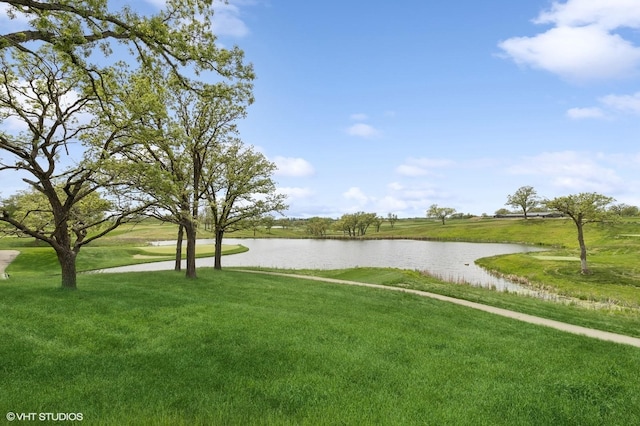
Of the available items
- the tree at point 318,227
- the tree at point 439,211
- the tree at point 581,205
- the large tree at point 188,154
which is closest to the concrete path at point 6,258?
the large tree at point 188,154

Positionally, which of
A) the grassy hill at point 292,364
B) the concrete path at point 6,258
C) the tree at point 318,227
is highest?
the tree at point 318,227

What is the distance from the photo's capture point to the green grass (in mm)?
5980

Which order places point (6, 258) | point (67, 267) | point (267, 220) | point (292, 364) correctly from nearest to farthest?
point (292, 364) → point (67, 267) → point (267, 220) → point (6, 258)

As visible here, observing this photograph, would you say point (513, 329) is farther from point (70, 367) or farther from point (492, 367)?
point (70, 367)

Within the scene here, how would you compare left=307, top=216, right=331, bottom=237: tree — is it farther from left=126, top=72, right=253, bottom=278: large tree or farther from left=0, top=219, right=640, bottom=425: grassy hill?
left=0, top=219, right=640, bottom=425: grassy hill

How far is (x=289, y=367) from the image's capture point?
798 centimetres

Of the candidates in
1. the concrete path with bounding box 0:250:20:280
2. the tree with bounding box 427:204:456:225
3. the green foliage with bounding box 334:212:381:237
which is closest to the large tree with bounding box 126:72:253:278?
the concrete path with bounding box 0:250:20:280

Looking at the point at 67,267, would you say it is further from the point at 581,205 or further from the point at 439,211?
the point at 439,211

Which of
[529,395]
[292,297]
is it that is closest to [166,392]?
[529,395]

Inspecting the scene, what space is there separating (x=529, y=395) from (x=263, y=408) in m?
5.41

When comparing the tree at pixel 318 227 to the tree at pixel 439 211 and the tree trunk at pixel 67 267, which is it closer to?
the tree at pixel 439 211

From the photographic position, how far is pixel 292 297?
1828 centimetres

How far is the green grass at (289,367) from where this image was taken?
235 inches

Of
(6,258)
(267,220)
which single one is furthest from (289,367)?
(6,258)
